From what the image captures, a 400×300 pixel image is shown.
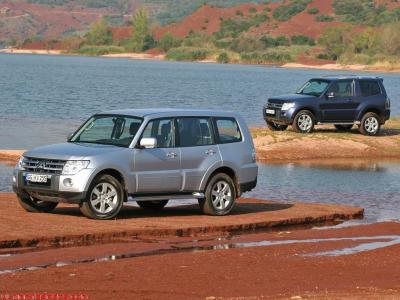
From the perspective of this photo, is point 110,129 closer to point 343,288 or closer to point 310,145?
point 343,288

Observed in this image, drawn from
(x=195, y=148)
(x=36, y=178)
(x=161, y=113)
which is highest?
(x=161, y=113)

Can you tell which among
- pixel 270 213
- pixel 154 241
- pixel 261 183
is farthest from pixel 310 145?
pixel 154 241

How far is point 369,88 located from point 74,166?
68.6 feet

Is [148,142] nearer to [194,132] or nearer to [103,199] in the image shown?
[103,199]

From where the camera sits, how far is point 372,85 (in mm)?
35375

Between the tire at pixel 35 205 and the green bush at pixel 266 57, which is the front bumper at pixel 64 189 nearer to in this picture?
the tire at pixel 35 205

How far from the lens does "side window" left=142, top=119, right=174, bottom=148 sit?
56.0ft

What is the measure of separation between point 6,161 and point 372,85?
13344mm

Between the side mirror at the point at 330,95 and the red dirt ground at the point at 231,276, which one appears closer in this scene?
the red dirt ground at the point at 231,276

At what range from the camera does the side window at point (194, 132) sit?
17.4 meters

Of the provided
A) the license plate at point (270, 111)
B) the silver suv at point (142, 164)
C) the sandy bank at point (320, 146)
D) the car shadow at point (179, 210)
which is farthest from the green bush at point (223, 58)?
the silver suv at point (142, 164)

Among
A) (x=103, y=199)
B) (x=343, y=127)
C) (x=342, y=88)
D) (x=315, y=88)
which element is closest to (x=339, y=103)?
(x=342, y=88)

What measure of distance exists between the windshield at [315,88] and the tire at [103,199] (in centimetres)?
1915

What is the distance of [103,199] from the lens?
16.2m
